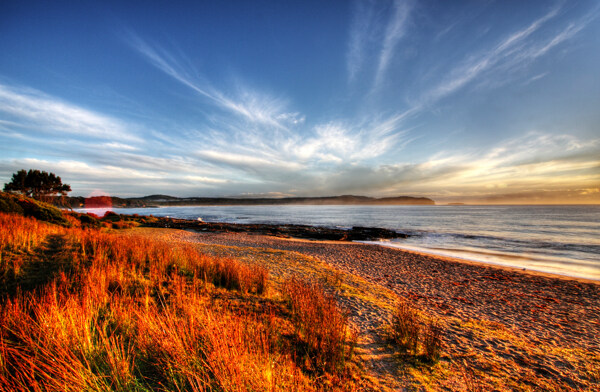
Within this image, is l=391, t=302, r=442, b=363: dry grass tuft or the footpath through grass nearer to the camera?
the footpath through grass

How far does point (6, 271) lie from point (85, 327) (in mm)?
5282

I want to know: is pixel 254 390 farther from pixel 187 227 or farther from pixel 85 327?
pixel 187 227

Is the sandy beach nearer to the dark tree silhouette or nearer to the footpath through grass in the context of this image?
the footpath through grass

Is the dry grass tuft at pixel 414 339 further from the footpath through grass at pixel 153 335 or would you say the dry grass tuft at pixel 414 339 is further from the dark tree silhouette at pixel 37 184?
the dark tree silhouette at pixel 37 184

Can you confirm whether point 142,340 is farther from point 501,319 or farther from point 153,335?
point 501,319

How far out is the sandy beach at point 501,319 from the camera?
4391 mm

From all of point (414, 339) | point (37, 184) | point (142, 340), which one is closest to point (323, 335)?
point (414, 339)

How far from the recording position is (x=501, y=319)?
7.50m

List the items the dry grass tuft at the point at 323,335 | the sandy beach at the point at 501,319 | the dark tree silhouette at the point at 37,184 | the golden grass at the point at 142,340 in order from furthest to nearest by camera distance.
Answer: the dark tree silhouette at the point at 37,184 → the sandy beach at the point at 501,319 → the dry grass tuft at the point at 323,335 → the golden grass at the point at 142,340

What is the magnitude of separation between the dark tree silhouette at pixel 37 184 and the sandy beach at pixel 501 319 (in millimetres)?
47272

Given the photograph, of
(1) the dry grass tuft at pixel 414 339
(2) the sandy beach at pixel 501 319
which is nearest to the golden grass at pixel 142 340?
(1) the dry grass tuft at pixel 414 339

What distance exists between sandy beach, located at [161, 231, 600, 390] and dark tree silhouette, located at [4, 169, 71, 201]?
4727 cm

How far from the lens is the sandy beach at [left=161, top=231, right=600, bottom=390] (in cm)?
439

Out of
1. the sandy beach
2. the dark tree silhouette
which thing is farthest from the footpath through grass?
the dark tree silhouette
